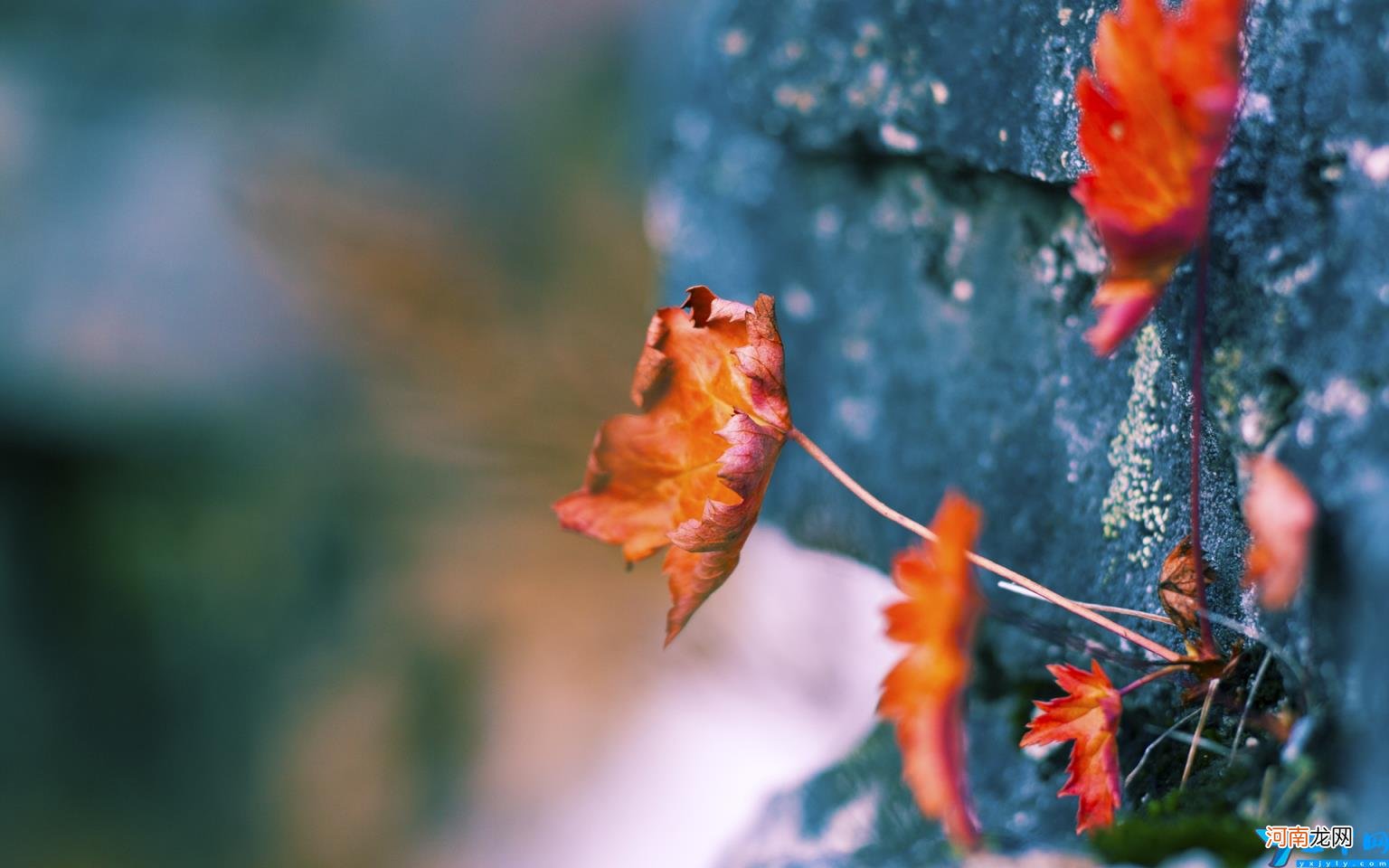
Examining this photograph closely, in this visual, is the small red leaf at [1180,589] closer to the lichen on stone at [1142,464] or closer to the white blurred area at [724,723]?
the lichen on stone at [1142,464]

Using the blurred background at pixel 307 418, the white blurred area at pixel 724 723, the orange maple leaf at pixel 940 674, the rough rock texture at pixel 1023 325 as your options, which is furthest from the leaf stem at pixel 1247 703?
the blurred background at pixel 307 418

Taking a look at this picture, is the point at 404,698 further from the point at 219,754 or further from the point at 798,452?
the point at 798,452

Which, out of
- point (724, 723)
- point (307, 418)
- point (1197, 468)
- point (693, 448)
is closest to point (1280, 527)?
point (1197, 468)

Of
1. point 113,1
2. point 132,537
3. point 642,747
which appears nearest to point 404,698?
point 642,747

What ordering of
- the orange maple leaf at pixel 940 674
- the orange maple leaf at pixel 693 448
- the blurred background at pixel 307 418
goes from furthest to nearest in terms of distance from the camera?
the blurred background at pixel 307 418
the orange maple leaf at pixel 693 448
the orange maple leaf at pixel 940 674

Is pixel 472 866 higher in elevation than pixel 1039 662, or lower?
lower

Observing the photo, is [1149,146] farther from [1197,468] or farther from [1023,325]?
[1023,325]

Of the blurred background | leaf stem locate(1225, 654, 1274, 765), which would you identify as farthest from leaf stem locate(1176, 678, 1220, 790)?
the blurred background
